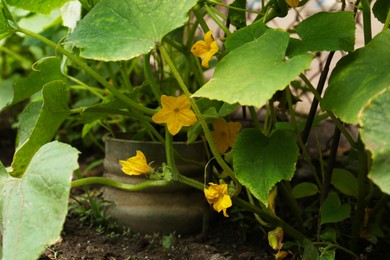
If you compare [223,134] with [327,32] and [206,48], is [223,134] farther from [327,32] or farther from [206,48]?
[327,32]

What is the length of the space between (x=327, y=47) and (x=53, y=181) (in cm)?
42

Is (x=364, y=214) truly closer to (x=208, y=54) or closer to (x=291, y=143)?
(x=291, y=143)

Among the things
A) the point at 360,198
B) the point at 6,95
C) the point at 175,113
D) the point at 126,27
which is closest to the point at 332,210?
the point at 360,198

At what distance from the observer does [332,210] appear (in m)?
1.02

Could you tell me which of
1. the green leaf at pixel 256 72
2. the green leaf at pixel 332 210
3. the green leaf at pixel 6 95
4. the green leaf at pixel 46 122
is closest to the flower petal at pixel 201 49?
the green leaf at pixel 256 72

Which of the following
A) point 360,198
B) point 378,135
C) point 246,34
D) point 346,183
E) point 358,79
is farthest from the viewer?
point 346,183

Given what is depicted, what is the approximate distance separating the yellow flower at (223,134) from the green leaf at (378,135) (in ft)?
1.19

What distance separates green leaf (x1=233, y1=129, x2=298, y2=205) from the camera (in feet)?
2.76

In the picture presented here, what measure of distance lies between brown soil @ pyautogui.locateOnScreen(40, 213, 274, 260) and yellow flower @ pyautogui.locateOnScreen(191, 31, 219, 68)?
0.38 meters

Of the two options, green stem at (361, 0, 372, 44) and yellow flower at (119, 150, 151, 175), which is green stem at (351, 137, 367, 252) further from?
yellow flower at (119, 150, 151, 175)

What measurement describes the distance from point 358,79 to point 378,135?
13 cm

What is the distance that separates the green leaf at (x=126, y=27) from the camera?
0.80 m

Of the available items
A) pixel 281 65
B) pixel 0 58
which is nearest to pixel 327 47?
pixel 281 65

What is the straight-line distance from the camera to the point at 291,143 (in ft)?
2.86
